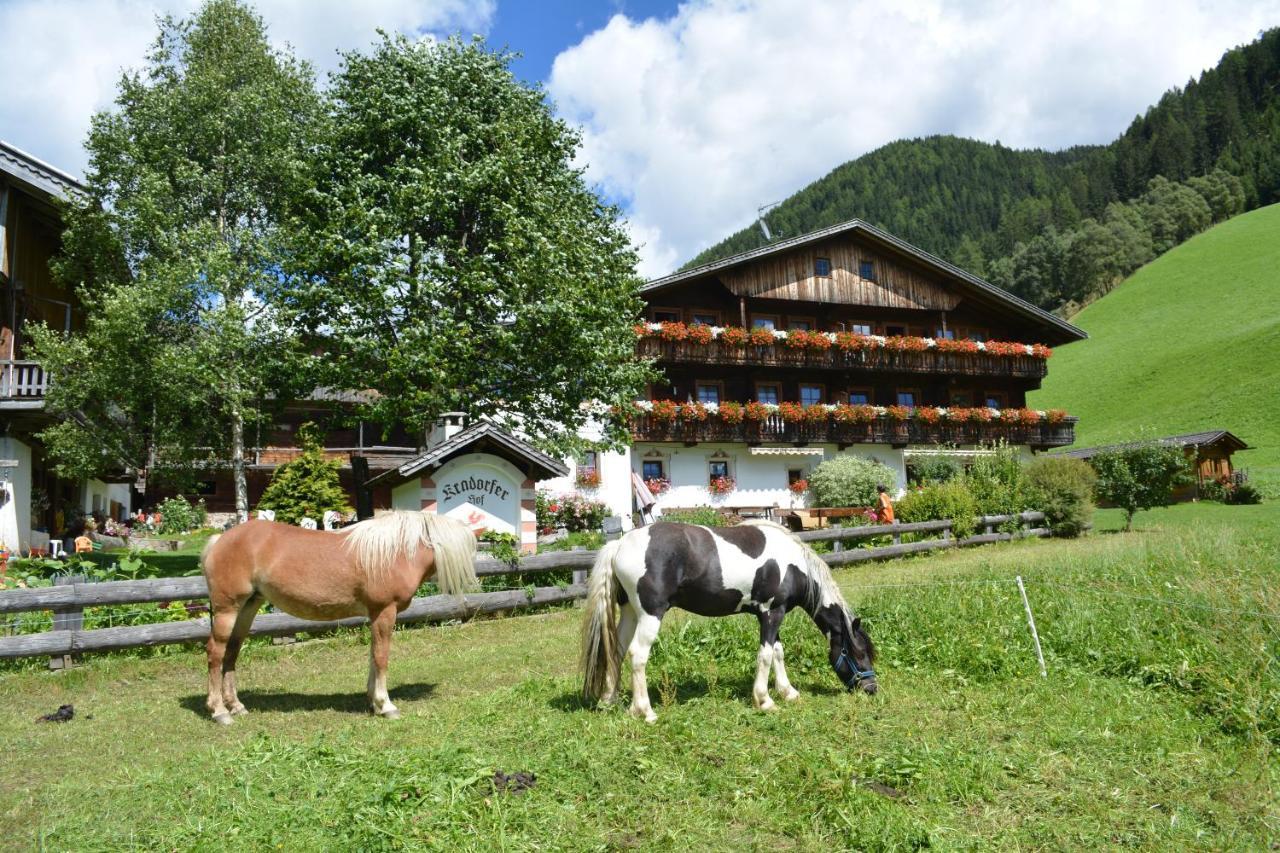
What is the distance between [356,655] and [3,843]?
242 inches

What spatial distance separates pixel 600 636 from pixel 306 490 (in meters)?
19.3

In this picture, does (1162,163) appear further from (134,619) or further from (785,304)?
(134,619)

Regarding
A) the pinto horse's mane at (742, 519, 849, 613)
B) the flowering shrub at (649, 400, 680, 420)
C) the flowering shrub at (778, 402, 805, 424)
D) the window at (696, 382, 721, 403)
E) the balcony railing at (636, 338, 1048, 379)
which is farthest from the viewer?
the window at (696, 382, 721, 403)

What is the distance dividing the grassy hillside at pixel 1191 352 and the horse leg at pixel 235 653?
4347 centimetres

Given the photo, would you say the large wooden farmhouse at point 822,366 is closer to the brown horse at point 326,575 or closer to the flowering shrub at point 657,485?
the flowering shrub at point 657,485

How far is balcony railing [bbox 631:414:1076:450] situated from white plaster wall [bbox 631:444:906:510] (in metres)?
0.88

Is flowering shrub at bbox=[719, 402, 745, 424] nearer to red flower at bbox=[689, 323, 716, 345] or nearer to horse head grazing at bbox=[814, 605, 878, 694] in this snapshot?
red flower at bbox=[689, 323, 716, 345]

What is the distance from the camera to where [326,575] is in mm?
8305

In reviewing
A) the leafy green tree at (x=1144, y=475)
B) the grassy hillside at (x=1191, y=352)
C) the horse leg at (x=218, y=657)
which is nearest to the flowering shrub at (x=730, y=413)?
the leafy green tree at (x=1144, y=475)

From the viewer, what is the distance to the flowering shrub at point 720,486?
34.0 m

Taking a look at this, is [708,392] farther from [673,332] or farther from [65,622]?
[65,622]

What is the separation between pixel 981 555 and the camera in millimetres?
21297

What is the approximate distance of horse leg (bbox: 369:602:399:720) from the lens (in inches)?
322

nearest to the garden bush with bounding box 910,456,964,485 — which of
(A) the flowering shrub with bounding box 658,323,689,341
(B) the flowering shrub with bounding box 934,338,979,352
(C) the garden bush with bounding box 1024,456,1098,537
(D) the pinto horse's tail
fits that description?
(B) the flowering shrub with bounding box 934,338,979,352
